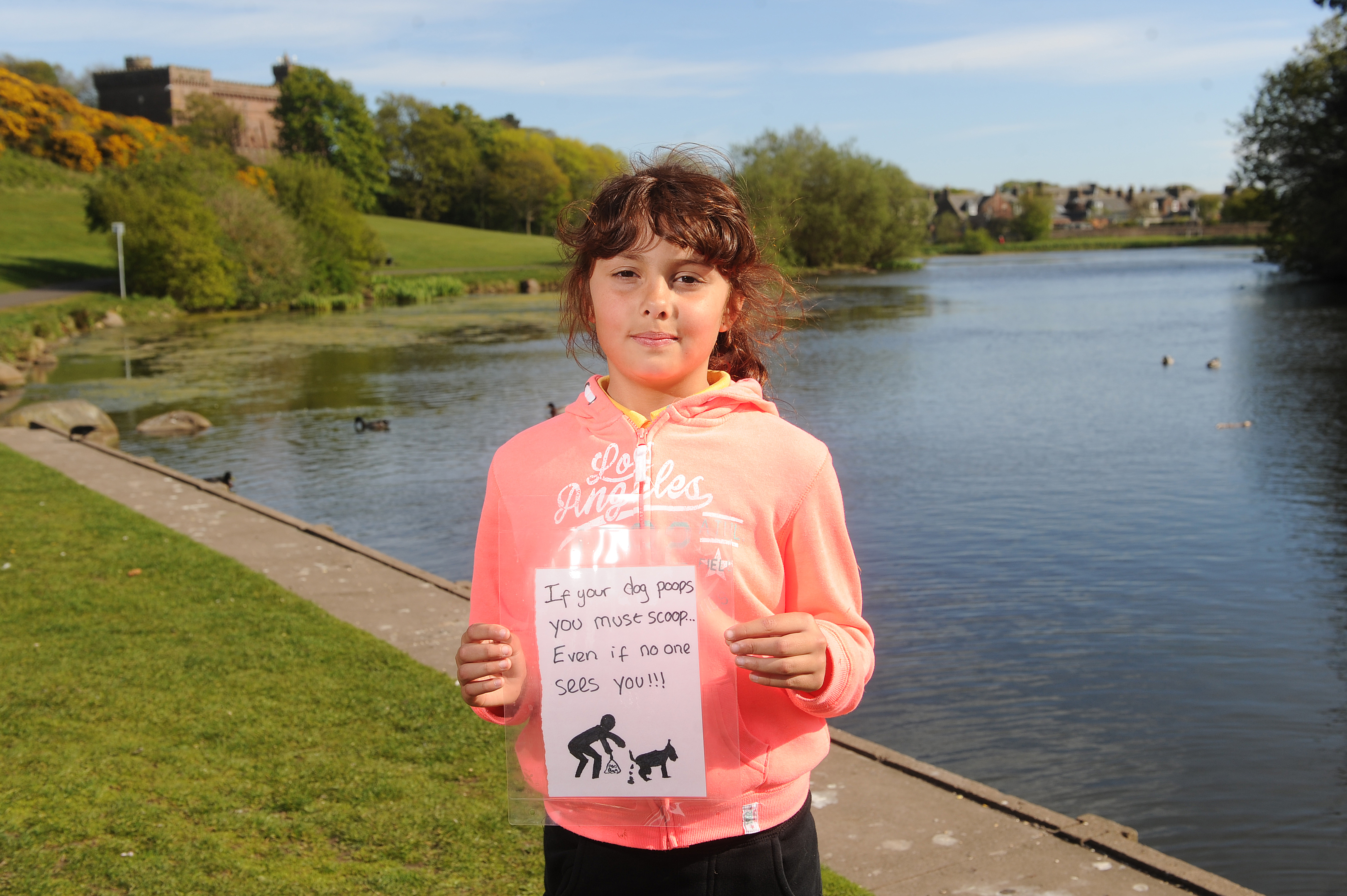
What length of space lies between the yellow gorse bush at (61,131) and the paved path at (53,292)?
81.5 feet

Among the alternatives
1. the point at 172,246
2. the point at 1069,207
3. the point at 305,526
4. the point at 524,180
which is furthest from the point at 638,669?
the point at 1069,207

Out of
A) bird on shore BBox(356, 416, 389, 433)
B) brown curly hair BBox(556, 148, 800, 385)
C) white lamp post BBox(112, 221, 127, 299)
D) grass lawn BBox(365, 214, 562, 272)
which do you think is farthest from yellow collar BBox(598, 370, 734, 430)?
grass lawn BBox(365, 214, 562, 272)

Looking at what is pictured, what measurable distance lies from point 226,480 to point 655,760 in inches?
564

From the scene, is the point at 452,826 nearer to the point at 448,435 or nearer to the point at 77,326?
the point at 448,435

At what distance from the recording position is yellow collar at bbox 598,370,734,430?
6.91 ft

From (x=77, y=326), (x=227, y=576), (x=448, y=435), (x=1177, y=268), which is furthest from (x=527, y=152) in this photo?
(x=227, y=576)

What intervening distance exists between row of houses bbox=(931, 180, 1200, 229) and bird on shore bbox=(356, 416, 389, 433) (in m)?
154

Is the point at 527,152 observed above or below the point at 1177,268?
above

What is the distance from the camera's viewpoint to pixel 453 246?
3371 inches

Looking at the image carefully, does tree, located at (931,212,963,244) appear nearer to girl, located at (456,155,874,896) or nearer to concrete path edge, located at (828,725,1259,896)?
concrete path edge, located at (828,725,1259,896)

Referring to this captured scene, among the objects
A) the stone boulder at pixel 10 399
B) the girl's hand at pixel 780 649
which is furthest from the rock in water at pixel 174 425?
the girl's hand at pixel 780 649

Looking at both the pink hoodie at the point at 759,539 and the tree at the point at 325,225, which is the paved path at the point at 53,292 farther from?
the pink hoodie at the point at 759,539

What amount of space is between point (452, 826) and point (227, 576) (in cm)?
448

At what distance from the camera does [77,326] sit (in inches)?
1510
